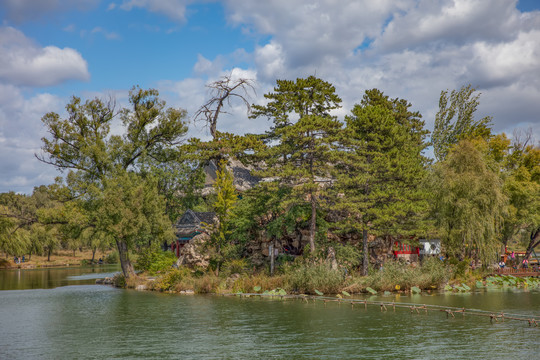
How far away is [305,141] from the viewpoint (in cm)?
4019

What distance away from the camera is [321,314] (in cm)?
2769

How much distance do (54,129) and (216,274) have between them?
Result: 21239mm

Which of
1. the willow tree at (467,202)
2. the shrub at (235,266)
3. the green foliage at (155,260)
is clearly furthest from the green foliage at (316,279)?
the green foliage at (155,260)

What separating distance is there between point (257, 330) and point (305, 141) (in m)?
20.1

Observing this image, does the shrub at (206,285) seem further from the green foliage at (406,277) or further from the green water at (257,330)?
the green foliage at (406,277)

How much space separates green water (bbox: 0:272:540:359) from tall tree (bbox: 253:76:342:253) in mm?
10263

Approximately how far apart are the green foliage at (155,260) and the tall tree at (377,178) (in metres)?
Answer: 19.9

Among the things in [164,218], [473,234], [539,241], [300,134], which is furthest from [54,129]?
[539,241]

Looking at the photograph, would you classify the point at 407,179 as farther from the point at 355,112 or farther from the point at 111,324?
the point at 111,324

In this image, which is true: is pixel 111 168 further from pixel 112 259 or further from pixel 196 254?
pixel 112 259

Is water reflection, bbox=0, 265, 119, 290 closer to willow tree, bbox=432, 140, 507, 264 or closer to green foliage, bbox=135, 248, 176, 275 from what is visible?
green foliage, bbox=135, 248, 176, 275

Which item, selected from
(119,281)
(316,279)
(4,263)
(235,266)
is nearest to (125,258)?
(119,281)

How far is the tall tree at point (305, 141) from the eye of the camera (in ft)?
129

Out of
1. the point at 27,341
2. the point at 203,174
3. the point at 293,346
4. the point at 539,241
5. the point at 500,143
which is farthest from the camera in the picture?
the point at 203,174
